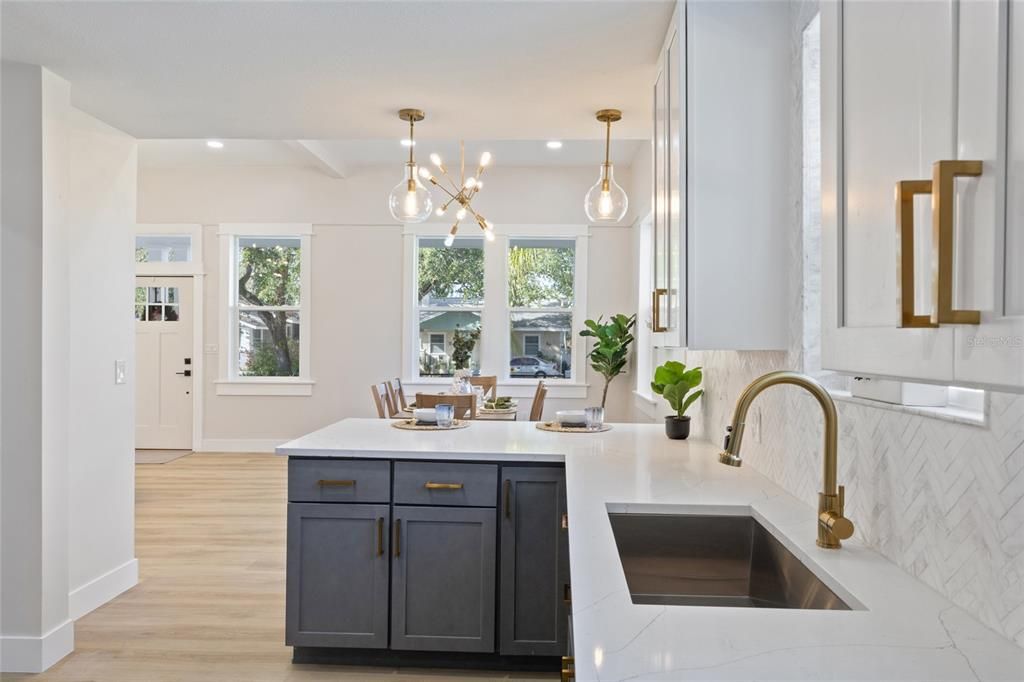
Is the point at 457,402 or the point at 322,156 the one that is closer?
the point at 457,402

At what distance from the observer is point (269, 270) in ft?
24.3

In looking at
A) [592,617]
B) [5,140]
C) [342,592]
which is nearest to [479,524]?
[342,592]

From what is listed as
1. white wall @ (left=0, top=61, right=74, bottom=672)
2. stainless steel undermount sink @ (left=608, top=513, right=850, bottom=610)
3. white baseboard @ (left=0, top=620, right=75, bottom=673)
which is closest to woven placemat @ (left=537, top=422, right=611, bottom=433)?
stainless steel undermount sink @ (left=608, top=513, right=850, bottom=610)

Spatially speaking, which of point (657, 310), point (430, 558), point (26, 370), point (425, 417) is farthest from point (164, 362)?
point (657, 310)

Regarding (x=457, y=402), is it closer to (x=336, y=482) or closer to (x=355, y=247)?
(x=336, y=482)

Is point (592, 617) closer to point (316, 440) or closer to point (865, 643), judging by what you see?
point (865, 643)

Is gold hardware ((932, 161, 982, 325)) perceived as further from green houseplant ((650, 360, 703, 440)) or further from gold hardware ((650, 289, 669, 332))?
green houseplant ((650, 360, 703, 440))

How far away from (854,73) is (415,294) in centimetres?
661

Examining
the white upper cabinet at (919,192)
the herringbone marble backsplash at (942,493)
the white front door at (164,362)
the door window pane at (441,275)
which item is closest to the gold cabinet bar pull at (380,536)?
the herringbone marble backsplash at (942,493)

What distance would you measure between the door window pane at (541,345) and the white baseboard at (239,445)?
2.67m

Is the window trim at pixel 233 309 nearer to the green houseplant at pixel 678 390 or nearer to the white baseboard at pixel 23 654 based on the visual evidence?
the white baseboard at pixel 23 654

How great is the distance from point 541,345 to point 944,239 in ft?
22.2

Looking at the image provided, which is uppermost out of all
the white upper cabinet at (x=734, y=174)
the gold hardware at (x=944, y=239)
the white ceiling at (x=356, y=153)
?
the white ceiling at (x=356, y=153)

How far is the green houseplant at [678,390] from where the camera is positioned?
3.07 m
